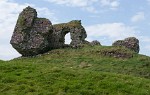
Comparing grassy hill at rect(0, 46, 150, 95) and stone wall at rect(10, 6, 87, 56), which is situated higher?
stone wall at rect(10, 6, 87, 56)

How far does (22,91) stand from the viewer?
24.5 meters

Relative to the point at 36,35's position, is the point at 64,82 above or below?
below

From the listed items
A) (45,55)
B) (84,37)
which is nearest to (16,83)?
(45,55)

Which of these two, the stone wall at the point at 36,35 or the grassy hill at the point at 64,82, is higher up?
the stone wall at the point at 36,35

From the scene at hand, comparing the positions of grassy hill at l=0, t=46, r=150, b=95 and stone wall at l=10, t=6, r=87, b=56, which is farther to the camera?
stone wall at l=10, t=6, r=87, b=56

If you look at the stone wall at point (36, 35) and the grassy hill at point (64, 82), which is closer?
the grassy hill at point (64, 82)

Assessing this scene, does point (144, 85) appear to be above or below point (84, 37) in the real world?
below

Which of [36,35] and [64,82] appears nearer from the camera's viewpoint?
[64,82]

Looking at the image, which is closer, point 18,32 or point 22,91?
point 22,91

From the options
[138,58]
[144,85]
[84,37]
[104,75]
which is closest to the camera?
[144,85]

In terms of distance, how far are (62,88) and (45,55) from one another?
26.9 meters

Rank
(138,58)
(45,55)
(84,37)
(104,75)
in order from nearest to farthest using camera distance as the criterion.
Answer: (104,75), (138,58), (45,55), (84,37)

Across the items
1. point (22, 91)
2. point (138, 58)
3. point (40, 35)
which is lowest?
point (22, 91)

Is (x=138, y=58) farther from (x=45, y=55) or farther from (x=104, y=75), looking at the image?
(x=104, y=75)
